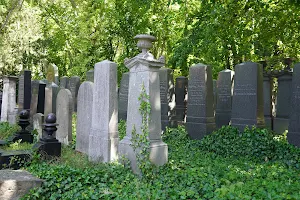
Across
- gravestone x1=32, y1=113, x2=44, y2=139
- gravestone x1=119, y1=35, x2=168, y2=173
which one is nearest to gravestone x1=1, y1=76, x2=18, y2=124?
gravestone x1=32, y1=113, x2=44, y2=139

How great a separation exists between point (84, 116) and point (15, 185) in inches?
123

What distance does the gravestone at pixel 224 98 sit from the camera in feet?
37.6

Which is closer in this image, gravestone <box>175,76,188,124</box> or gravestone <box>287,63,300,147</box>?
gravestone <box>287,63,300,147</box>

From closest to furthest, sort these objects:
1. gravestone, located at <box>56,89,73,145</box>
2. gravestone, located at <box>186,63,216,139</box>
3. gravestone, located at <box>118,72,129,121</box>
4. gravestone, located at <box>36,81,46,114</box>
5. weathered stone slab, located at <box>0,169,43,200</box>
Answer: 1. weathered stone slab, located at <box>0,169,43,200</box>
2. gravestone, located at <box>56,89,73,145</box>
3. gravestone, located at <box>186,63,216,139</box>
4. gravestone, located at <box>36,81,46,114</box>
5. gravestone, located at <box>118,72,129,121</box>

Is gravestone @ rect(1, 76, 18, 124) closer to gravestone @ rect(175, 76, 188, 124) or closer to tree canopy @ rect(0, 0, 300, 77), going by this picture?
tree canopy @ rect(0, 0, 300, 77)

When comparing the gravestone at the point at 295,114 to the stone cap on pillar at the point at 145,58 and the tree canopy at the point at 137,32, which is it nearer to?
the tree canopy at the point at 137,32

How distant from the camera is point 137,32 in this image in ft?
65.8

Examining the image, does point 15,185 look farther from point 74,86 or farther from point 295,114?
point 74,86

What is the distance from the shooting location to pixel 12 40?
2320cm

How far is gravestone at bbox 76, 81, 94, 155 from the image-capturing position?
7867mm

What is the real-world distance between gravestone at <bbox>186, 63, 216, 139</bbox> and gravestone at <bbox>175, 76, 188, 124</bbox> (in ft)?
8.33

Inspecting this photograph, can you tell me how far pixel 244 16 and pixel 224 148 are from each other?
5.46 metres

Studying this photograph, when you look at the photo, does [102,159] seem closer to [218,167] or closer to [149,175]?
[149,175]

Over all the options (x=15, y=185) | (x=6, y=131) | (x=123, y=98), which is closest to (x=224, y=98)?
(x=123, y=98)
